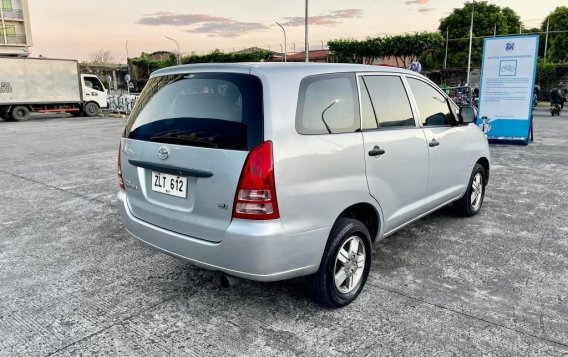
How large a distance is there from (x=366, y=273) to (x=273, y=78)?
5.22 feet

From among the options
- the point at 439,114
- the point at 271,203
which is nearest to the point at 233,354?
the point at 271,203

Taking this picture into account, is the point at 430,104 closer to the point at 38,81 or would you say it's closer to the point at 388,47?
the point at 38,81

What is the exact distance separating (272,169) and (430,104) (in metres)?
2.25

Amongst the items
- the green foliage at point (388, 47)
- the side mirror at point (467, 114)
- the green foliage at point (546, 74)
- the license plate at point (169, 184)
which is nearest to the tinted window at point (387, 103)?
the side mirror at point (467, 114)

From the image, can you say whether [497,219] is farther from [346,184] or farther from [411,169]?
[346,184]

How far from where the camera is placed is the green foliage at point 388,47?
1890 inches

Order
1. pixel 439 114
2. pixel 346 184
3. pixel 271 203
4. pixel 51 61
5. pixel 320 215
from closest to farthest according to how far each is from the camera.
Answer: pixel 271 203 < pixel 320 215 < pixel 346 184 < pixel 439 114 < pixel 51 61

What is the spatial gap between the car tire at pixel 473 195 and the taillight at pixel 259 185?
3139 millimetres

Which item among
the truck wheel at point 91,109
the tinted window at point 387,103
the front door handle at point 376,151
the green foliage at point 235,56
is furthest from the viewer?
the green foliage at point 235,56

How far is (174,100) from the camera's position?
3.00 meters

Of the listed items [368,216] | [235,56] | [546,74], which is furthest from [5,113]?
[235,56]

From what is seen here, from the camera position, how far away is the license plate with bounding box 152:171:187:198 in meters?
2.79

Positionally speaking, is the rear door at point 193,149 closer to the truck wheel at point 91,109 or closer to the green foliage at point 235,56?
the truck wheel at point 91,109

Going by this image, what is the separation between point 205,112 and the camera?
9.10 feet
